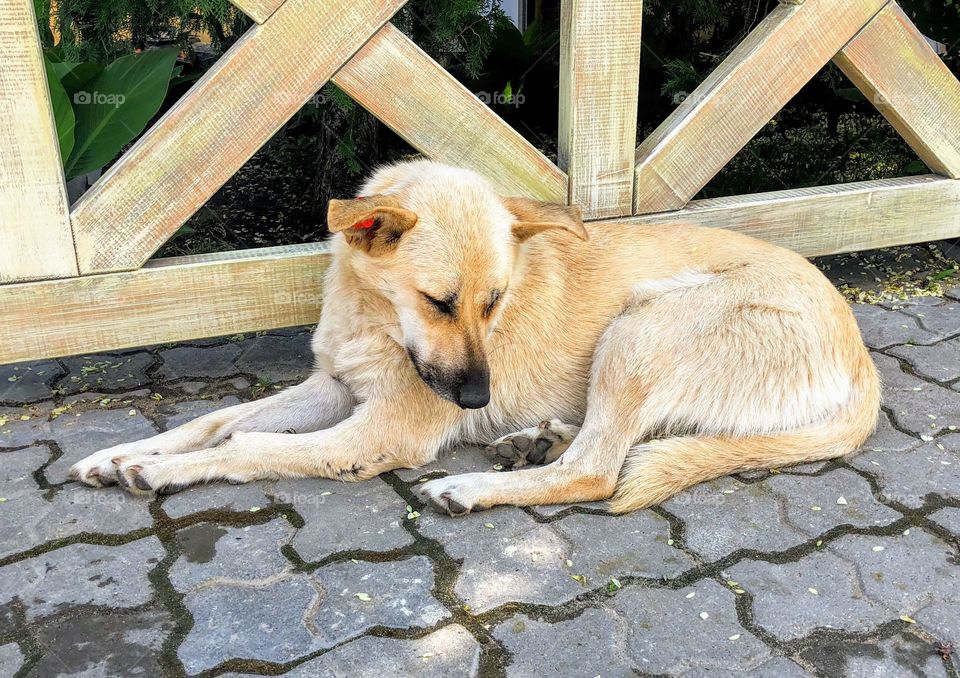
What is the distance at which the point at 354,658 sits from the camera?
211 centimetres

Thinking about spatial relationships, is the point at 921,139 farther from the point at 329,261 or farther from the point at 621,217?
the point at 329,261

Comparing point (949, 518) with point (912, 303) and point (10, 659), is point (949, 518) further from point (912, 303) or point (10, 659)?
point (10, 659)

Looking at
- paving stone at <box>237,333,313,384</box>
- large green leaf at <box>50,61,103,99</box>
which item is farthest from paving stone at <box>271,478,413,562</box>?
large green leaf at <box>50,61,103,99</box>

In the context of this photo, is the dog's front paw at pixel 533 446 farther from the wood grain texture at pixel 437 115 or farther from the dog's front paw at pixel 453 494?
the wood grain texture at pixel 437 115

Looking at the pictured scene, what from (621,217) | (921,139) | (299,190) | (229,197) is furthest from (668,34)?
(229,197)

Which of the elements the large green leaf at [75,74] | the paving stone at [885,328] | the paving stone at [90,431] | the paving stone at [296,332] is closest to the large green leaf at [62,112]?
the large green leaf at [75,74]

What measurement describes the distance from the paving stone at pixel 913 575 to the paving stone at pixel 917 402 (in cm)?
81

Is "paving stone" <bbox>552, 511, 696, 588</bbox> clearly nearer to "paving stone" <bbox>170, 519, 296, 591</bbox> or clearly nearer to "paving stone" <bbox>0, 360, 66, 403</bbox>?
"paving stone" <bbox>170, 519, 296, 591</bbox>

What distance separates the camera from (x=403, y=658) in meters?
2.12

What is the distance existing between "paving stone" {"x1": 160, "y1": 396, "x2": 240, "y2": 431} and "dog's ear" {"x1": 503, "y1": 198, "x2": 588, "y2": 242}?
148 centimetres

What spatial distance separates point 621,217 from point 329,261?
4.66ft

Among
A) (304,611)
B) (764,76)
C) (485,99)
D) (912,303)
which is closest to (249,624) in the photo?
(304,611)

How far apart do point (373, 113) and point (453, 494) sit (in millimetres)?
1726

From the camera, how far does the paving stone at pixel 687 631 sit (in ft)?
6.97
